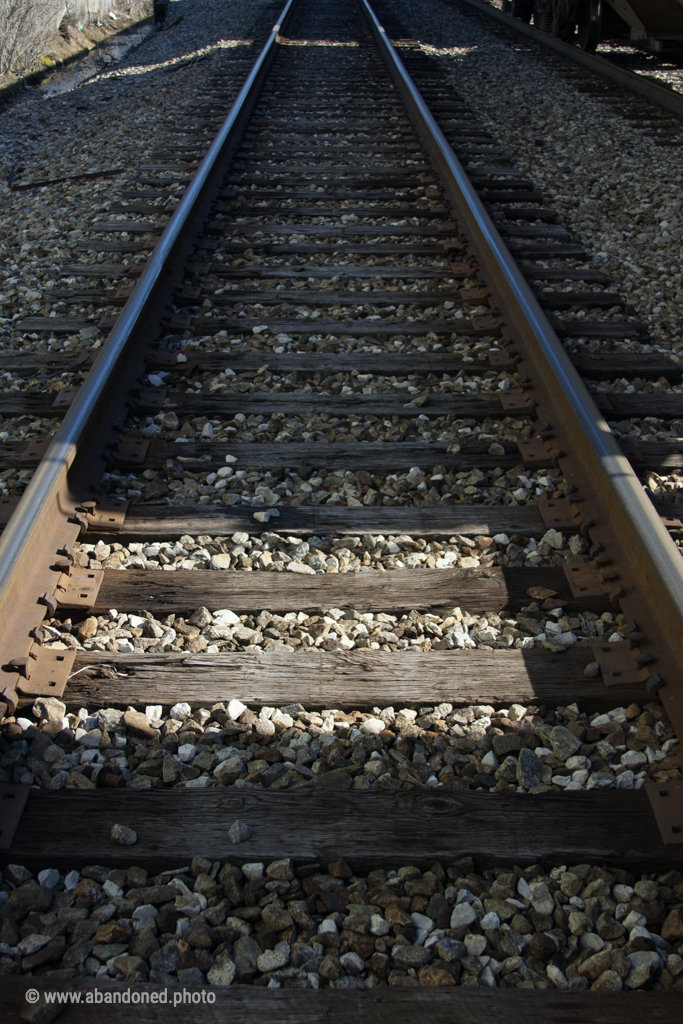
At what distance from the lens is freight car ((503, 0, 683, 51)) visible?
9156 mm

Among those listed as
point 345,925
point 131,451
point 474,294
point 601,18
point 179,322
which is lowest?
point 345,925

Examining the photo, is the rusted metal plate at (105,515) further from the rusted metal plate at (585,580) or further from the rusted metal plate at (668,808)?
the rusted metal plate at (668,808)

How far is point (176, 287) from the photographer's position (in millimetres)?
4383

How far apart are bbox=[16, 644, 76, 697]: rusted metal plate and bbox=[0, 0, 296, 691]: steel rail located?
1.5 inches

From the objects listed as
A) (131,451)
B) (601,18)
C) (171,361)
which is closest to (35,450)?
(131,451)

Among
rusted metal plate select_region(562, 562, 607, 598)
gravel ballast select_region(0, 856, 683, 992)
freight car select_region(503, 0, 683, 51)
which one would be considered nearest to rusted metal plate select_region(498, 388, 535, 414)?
rusted metal plate select_region(562, 562, 607, 598)

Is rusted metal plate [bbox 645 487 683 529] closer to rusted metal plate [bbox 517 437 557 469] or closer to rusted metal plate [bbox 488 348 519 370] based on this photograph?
rusted metal plate [bbox 517 437 557 469]

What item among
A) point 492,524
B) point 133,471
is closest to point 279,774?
point 492,524

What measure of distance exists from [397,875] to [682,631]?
930 mm

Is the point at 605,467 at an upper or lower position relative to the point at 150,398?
upper

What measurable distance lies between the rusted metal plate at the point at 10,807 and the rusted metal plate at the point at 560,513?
1.79 metres

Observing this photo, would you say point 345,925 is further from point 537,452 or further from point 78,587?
point 537,452

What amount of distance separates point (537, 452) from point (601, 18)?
10.1 m

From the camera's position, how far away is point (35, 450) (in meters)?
2.99
